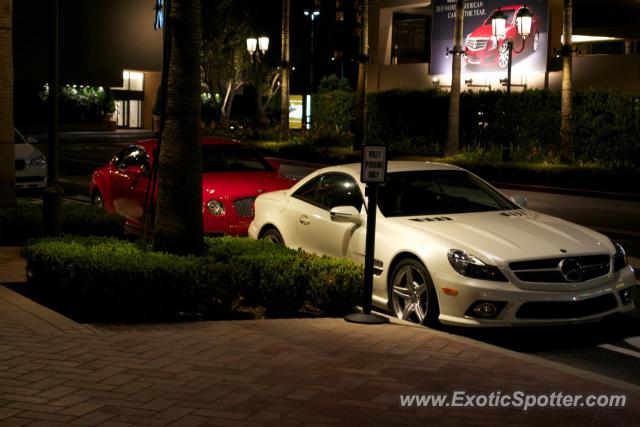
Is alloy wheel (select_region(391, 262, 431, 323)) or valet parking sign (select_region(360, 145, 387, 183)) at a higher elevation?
valet parking sign (select_region(360, 145, 387, 183))

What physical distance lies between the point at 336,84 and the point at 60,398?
76503mm

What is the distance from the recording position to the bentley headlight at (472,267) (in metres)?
8.40

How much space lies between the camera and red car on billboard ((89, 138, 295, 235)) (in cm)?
1355

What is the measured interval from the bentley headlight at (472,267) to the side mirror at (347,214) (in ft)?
5.17

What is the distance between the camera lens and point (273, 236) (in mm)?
11531

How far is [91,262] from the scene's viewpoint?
8852 mm

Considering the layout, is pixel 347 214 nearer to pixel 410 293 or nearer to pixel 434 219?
pixel 434 219

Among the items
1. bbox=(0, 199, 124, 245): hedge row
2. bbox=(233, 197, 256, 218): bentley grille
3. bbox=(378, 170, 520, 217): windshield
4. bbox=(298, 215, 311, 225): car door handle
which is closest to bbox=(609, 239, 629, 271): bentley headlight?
bbox=(378, 170, 520, 217): windshield

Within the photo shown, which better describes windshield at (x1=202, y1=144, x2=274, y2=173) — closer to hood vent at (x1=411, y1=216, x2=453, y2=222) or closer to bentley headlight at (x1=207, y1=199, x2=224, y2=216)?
bentley headlight at (x1=207, y1=199, x2=224, y2=216)

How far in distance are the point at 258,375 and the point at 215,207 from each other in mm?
7099

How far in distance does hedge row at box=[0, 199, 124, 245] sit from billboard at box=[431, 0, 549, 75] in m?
22.9

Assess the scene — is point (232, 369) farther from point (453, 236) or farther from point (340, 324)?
point (453, 236)

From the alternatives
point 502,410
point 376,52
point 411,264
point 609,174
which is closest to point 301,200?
point 411,264

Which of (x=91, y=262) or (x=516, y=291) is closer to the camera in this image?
(x=516, y=291)
